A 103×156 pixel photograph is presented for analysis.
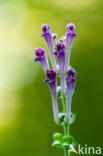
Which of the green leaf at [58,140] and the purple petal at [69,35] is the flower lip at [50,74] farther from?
the green leaf at [58,140]

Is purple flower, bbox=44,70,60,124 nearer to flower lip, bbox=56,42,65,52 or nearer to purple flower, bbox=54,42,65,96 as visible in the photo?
purple flower, bbox=54,42,65,96

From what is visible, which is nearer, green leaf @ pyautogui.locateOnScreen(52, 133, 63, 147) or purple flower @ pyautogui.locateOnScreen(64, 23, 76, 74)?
green leaf @ pyautogui.locateOnScreen(52, 133, 63, 147)

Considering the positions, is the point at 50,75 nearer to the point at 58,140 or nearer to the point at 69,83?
the point at 69,83

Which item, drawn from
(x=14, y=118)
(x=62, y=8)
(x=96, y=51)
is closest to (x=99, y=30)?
(x=96, y=51)

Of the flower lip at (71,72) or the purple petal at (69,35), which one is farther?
the purple petal at (69,35)

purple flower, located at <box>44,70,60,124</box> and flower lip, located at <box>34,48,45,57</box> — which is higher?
flower lip, located at <box>34,48,45,57</box>

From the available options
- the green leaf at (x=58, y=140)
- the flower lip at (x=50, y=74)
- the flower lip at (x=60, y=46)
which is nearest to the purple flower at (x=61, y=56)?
the flower lip at (x=60, y=46)

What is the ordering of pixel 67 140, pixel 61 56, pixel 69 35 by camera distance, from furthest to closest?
pixel 69 35, pixel 61 56, pixel 67 140

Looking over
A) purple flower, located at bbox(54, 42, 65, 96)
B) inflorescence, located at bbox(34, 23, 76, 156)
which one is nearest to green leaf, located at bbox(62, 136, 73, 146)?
inflorescence, located at bbox(34, 23, 76, 156)

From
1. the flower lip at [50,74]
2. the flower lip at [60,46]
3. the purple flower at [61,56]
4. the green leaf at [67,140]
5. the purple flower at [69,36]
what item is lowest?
the green leaf at [67,140]

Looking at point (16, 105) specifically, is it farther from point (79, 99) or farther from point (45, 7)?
point (45, 7)

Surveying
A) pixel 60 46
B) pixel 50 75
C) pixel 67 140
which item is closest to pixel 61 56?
pixel 60 46
